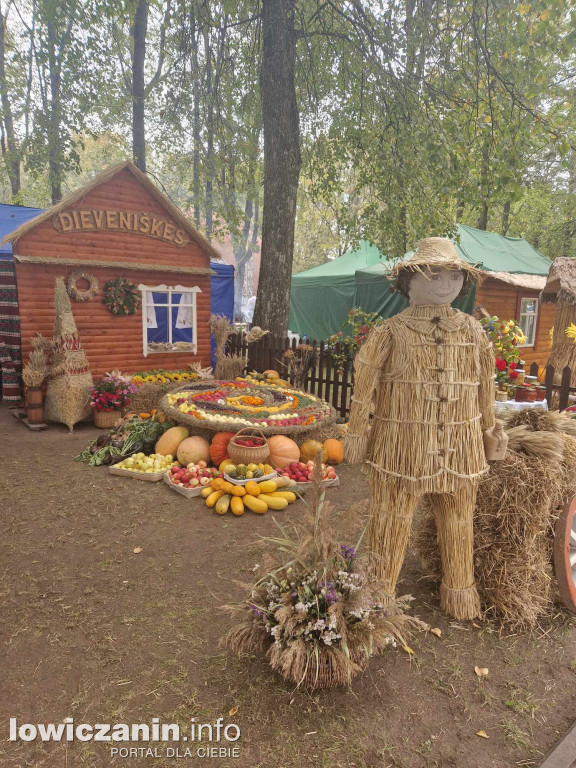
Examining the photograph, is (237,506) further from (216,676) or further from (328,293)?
(328,293)

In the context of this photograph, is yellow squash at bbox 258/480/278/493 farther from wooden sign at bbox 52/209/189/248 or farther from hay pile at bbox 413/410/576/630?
wooden sign at bbox 52/209/189/248

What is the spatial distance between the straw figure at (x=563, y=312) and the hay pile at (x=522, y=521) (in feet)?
26.7

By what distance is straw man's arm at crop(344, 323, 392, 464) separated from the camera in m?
2.71

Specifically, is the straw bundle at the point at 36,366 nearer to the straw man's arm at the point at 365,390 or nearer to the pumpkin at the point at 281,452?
the pumpkin at the point at 281,452

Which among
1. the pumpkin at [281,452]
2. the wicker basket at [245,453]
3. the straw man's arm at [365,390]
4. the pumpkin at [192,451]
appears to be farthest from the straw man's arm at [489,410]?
the pumpkin at [192,451]

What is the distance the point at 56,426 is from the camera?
7723 mm

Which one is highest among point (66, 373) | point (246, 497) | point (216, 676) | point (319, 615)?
point (66, 373)

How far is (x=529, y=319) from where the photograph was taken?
14086 millimetres

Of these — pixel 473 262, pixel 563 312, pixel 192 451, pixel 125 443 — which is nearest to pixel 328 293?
pixel 473 262

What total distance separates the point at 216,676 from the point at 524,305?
13941 mm

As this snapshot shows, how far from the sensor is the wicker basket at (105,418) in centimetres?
758

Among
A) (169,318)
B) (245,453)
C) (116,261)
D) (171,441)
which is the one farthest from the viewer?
(169,318)

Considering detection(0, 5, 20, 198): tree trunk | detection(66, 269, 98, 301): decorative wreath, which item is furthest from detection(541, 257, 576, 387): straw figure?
detection(0, 5, 20, 198): tree trunk

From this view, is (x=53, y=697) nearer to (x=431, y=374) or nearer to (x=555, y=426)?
(x=431, y=374)
